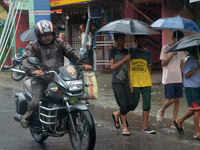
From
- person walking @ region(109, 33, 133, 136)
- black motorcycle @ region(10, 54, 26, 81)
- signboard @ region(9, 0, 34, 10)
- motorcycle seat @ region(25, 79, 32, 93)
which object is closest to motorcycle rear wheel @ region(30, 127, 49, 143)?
motorcycle seat @ region(25, 79, 32, 93)

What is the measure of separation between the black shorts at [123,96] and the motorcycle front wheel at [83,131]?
1.22 metres

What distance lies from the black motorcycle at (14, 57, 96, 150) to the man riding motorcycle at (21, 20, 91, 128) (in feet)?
0.46

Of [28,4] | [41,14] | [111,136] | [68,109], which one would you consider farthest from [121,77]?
[28,4]

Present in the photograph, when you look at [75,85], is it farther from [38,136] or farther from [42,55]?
[38,136]

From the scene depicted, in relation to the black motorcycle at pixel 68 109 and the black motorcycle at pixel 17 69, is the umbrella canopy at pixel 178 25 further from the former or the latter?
the black motorcycle at pixel 17 69

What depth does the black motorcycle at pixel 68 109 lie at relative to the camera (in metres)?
4.41

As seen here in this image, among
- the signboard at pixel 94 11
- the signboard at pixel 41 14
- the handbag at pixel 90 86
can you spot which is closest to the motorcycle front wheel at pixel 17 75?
the signboard at pixel 41 14

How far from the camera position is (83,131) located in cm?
447

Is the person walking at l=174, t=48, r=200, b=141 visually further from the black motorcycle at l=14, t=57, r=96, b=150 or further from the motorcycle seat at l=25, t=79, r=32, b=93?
the motorcycle seat at l=25, t=79, r=32, b=93

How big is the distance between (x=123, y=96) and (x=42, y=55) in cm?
166

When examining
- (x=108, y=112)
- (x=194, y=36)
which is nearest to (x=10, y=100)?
(x=108, y=112)

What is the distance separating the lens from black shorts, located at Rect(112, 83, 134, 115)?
19.0 ft

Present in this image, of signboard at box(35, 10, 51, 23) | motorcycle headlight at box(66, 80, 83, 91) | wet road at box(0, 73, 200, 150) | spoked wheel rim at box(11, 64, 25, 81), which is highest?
signboard at box(35, 10, 51, 23)

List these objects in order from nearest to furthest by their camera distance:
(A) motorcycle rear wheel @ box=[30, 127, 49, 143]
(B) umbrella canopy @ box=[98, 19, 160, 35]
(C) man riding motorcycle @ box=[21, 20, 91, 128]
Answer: (C) man riding motorcycle @ box=[21, 20, 91, 128], (A) motorcycle rear wheel @ box=[30, 127, 49, 143], (B) umbrella canopy @ box=[98, 19, 160, 35]
